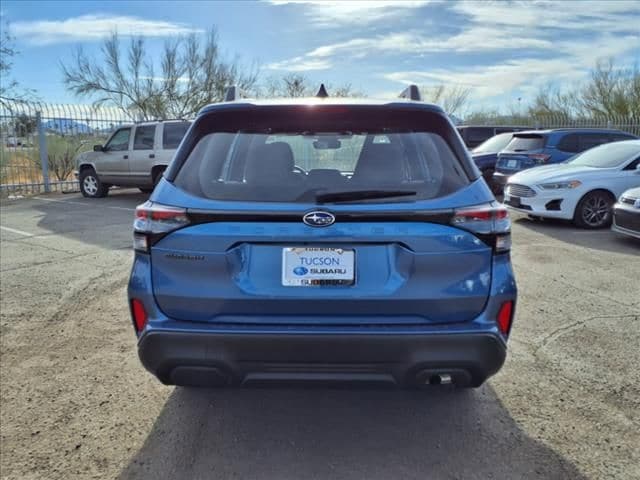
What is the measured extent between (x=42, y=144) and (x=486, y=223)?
627 inches

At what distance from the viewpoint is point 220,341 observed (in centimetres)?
230

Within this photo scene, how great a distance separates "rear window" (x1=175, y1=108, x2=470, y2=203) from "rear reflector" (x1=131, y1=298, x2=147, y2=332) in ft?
1.98

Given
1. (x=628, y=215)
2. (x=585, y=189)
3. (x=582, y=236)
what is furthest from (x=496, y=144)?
(x=628, y=215)

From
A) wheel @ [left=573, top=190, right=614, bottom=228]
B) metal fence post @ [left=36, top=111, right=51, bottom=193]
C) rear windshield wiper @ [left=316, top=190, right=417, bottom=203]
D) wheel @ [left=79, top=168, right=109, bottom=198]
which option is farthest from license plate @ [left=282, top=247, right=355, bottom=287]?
metal fence post @ [left=36, top=111, right=51, bottom=193]

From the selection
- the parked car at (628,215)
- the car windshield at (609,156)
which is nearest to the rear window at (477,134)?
the car windshield at (609,156)

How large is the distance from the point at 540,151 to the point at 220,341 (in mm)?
10646

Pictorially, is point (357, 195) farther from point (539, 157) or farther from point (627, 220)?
point (539, 157)

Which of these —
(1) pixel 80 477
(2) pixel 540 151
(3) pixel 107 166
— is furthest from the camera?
(3) pixel 107 166

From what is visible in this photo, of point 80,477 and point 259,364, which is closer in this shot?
point 259,364

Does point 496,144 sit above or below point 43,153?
above

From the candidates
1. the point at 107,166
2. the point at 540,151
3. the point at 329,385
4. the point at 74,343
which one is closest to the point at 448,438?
the point at 329,385

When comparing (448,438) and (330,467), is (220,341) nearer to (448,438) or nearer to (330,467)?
(330,467)

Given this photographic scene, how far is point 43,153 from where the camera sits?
15.4 m

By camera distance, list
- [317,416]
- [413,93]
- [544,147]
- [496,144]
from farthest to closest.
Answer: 1. [496,144]
2. [544,147]
3. [413,93]
4. [317,416]
